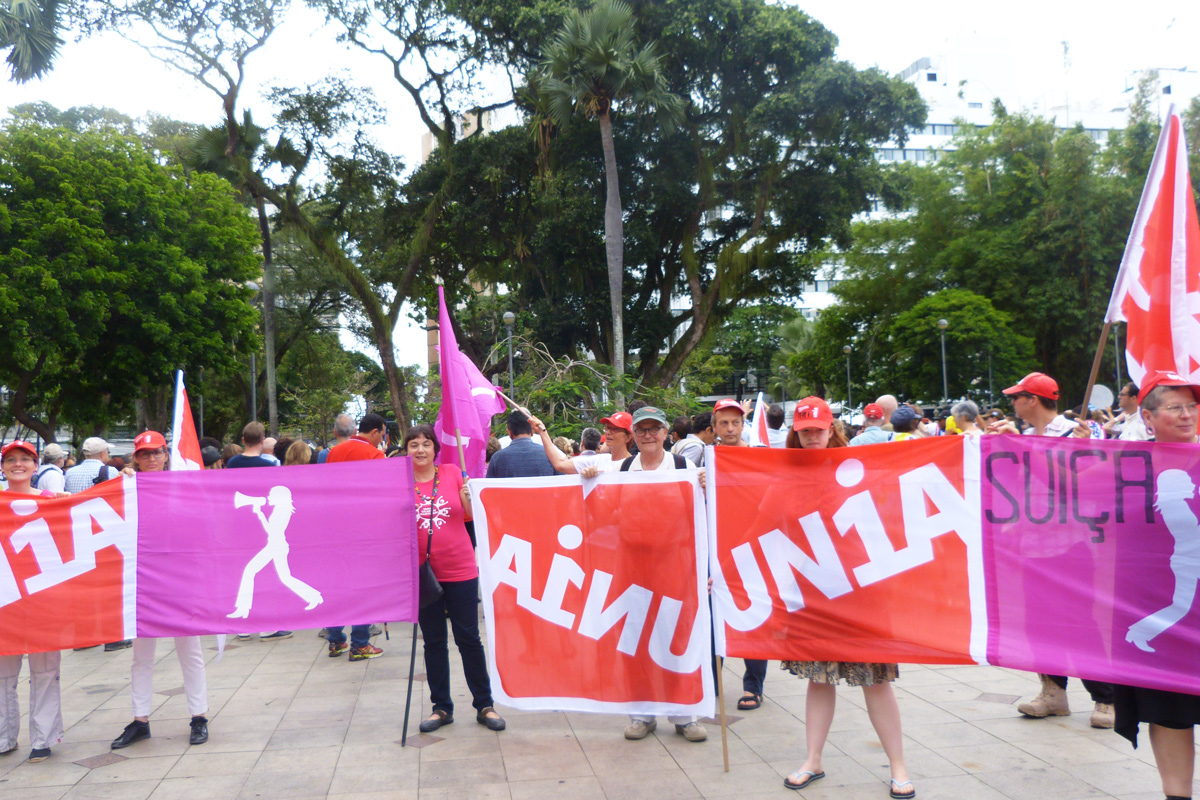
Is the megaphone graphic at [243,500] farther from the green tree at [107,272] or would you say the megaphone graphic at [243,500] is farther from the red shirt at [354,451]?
the green tree at [107,272]

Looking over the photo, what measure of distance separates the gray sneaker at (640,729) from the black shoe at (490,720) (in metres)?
0.77

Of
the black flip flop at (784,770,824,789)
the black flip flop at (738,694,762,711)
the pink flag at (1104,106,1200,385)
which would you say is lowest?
the black flip flop at (738,694,762,711)

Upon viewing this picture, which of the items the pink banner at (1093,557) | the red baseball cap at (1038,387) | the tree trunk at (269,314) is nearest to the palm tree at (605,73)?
the tree trunk at (269,314)

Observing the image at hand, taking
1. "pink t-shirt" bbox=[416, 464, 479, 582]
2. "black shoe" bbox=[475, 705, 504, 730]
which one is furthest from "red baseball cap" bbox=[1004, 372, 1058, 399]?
"black shoe" bbox=[475, 705, 504, 730]

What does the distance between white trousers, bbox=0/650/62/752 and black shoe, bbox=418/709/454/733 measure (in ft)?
6.76

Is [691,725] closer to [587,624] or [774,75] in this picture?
[587,624]

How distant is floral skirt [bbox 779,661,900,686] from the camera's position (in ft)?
14.1

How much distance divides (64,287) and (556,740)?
23999mm

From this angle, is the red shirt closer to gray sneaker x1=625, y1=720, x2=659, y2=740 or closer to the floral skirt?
gray sneaker x1=625, y1=720, x2=659, y2=740

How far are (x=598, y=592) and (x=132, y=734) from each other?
9.49ft

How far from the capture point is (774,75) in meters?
24.4

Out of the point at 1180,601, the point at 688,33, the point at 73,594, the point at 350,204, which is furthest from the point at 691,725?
the point at 350,204

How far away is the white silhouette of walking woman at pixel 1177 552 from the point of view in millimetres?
3748

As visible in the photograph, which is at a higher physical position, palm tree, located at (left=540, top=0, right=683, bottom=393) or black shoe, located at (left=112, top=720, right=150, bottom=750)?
palm tree, located at (left=540, top=0, right=683, bottom=393)
